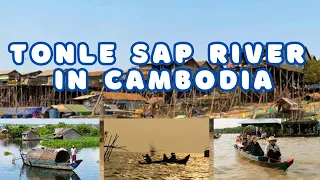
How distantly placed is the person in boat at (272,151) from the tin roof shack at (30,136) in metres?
5.04

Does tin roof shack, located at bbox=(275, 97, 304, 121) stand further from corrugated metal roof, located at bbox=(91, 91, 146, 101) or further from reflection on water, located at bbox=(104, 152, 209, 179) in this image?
corrugated metal roof, located at bbox=(91, 91, 146, 101)

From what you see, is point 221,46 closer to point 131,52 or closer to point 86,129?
point 131,52

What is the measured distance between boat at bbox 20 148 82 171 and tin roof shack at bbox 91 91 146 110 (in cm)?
167

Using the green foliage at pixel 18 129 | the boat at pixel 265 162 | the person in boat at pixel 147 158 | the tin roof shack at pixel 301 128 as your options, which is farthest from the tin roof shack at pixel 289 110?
the green foliage at pixel 18 129

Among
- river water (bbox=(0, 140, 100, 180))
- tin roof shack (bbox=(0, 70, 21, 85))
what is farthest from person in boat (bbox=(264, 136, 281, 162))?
tin roof shack (bbox=(0, 70, 21, 85))

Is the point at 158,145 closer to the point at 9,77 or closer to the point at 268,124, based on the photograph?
the point at 268,124

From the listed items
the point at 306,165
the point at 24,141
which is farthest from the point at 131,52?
the point at 306,165

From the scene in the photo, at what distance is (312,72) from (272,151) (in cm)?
611

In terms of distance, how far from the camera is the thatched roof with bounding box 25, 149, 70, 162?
8481 mm

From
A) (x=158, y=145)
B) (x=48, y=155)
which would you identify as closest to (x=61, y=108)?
(x=48, y=155)

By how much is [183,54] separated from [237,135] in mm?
2515

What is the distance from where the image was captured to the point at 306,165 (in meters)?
9.46

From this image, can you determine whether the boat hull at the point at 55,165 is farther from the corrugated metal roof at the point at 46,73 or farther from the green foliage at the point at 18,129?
the corrugated metal roof at the point at 46,73

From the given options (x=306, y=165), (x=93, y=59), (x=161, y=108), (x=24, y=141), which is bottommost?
(x=306, y=165)
